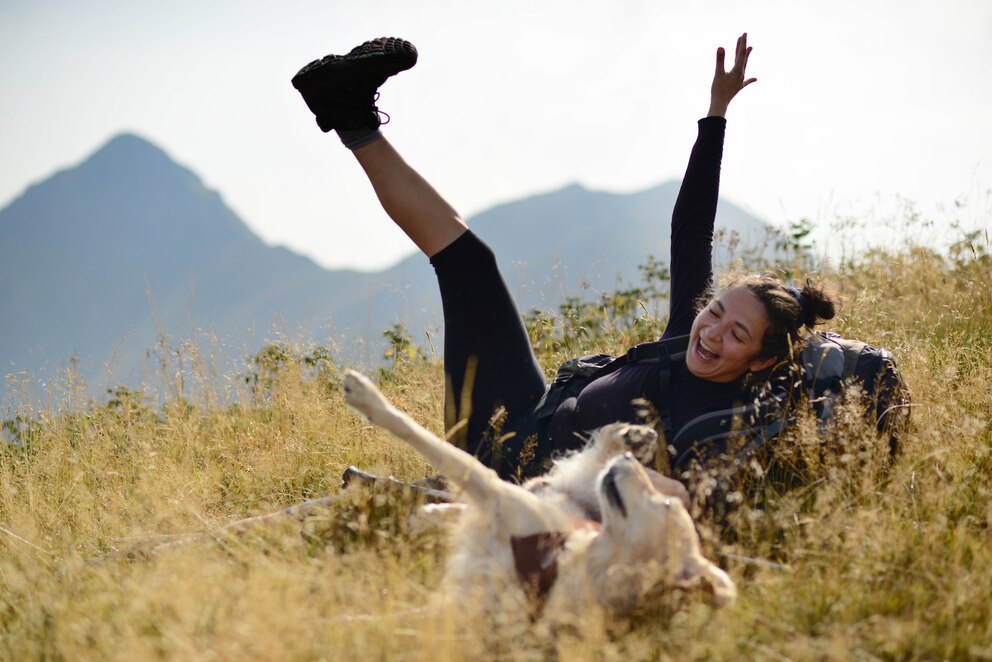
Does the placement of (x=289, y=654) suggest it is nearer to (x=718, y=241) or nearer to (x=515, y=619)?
(x=515, y=619)

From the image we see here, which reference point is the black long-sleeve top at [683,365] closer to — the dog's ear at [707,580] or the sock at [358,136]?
the dog's ear at [707,580]

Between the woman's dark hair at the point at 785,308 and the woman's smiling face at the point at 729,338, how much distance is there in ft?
0.11

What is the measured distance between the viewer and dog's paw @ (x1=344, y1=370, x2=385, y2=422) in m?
2.18

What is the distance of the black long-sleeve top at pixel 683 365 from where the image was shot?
10.0 feet

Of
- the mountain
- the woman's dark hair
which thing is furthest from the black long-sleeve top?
the mountain

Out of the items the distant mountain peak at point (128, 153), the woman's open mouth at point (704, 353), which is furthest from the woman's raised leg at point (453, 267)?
the distant mountain peak at point (128, 153)

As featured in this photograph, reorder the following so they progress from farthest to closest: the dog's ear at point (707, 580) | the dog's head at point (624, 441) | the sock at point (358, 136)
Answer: the sock at point (358, 136) → the dog's head at point (624, 441) → the dog's ear at point (707, 580)

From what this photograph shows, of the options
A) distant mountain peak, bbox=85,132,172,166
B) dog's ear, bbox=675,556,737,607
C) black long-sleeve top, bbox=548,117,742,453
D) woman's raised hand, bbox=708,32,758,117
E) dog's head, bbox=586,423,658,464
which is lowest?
dog's ear, bbox=675,556,737,607

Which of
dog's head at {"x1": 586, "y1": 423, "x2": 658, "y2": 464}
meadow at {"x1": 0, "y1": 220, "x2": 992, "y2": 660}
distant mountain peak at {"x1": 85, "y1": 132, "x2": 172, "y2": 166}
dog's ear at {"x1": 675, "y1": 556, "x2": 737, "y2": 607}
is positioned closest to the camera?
meadow at {"x1": 0, "y1": 220, "x2": 992, "y2": 660}

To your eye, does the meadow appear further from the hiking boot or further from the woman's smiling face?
the hiking boot

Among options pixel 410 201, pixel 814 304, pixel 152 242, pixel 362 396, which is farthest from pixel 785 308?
pixel 152 242

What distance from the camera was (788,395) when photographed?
300 cm

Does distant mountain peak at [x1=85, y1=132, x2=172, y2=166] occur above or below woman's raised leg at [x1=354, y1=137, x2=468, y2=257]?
above

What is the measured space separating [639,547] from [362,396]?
885 mm
